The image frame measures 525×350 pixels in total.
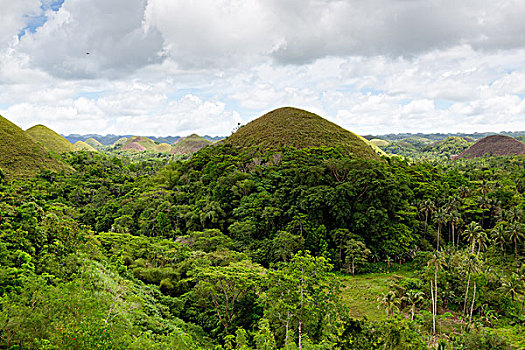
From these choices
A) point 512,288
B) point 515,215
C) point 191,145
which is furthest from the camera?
point 191,145

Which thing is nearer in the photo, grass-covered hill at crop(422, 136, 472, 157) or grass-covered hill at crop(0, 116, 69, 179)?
grass-covered hill at crop(0, 116, 69, 179)

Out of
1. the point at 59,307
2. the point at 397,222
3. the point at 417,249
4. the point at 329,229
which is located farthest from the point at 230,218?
the point at 59,307

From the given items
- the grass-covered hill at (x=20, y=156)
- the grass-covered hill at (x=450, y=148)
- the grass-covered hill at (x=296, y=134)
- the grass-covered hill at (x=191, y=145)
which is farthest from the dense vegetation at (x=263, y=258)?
the grass-covered hill at (x=450, y=148)

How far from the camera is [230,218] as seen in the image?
34.2m

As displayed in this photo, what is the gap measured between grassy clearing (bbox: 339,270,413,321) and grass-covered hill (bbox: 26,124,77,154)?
91995 millimetres

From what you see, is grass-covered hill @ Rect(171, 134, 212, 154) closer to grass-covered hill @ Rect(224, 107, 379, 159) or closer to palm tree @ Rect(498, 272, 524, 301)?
grass-covered hill @ Rect(224, 107, 379, 159)

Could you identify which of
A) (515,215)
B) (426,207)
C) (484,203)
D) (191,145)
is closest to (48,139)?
(191,145)

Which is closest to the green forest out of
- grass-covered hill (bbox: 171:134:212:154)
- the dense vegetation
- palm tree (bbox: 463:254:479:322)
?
the dense vegetation

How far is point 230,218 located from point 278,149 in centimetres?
1935

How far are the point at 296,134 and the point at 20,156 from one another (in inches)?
1842

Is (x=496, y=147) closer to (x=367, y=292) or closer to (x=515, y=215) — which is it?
(x=515, y=215)

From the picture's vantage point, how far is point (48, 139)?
9669 cm

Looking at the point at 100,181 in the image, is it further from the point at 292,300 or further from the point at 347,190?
the point at 292,300

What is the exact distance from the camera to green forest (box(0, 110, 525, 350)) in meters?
10.3
